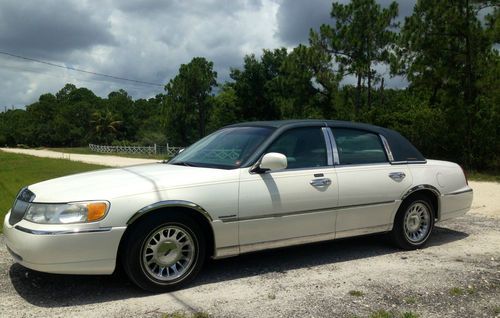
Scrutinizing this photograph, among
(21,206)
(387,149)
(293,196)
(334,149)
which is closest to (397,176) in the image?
(387,149)

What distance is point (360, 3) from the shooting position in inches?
932

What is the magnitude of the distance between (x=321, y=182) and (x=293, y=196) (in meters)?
0.39

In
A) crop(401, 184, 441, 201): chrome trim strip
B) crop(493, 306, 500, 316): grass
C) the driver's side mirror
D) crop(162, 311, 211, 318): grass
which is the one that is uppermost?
the driver's side mirror

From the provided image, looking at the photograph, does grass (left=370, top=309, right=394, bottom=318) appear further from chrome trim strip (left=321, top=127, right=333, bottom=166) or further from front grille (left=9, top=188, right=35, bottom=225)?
front grille (left=9, top=188, right=35, bottom=225)

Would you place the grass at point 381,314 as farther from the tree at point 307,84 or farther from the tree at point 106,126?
the tree at point 106,126

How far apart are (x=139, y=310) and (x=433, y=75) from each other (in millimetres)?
17126

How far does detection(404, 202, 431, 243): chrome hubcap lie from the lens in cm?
601

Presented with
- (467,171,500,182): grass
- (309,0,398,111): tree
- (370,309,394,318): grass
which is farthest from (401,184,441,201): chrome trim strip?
(309,0,398,111): tree

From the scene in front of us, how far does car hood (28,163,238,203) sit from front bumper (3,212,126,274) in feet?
0.86

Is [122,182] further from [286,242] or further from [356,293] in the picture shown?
[356,293]

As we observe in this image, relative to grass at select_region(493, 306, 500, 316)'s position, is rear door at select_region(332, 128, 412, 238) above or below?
above

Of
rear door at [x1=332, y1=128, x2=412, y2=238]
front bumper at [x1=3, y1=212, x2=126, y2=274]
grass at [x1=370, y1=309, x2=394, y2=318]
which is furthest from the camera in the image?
rear door at [x1=332, y1=128, x2=412, y2=238]

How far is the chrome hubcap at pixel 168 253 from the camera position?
4.41 m

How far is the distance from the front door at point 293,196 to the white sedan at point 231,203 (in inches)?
0.4
